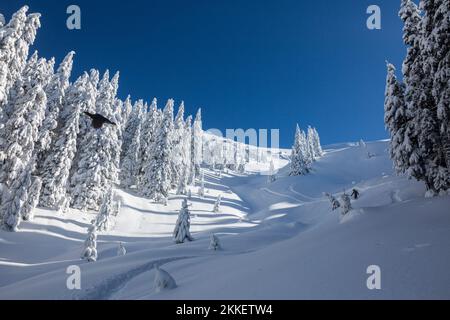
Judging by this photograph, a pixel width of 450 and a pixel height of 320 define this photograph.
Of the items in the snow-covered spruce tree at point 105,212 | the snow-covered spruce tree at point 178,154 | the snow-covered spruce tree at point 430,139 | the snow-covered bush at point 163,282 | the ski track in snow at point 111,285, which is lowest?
the ski track in snow at point 111,285

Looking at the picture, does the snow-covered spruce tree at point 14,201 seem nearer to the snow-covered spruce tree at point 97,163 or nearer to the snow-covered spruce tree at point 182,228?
the snow-covered spruce tree at point 97,163

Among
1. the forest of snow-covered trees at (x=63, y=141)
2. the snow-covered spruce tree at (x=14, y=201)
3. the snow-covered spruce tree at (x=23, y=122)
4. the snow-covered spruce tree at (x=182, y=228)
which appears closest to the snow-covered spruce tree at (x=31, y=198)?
the forest of snow-covered trees at (x=63, y=141)

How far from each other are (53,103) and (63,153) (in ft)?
20.9

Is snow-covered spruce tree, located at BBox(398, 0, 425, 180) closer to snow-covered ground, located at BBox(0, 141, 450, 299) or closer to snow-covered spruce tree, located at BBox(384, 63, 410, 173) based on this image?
snow-covered spruce tree, located at BBox(384, 63, 410, 173)

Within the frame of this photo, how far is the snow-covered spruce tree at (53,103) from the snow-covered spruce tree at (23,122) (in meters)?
3.42

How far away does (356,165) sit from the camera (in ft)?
351

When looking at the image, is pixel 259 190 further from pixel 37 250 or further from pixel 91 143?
pixel 37 250

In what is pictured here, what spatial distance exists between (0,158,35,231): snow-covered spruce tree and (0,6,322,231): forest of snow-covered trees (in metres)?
0.08

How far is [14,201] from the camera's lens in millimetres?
27234

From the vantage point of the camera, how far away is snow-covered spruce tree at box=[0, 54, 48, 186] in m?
28.4

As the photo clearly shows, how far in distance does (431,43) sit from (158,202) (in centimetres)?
4284

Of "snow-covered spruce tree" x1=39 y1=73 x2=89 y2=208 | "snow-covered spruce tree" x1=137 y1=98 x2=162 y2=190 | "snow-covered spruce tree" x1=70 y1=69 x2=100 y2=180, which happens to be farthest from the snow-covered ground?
"snow-covered spruce tree" x1=137 y1=98 x2=162 y2=190

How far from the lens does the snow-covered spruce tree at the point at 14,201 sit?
27156 millimetres
